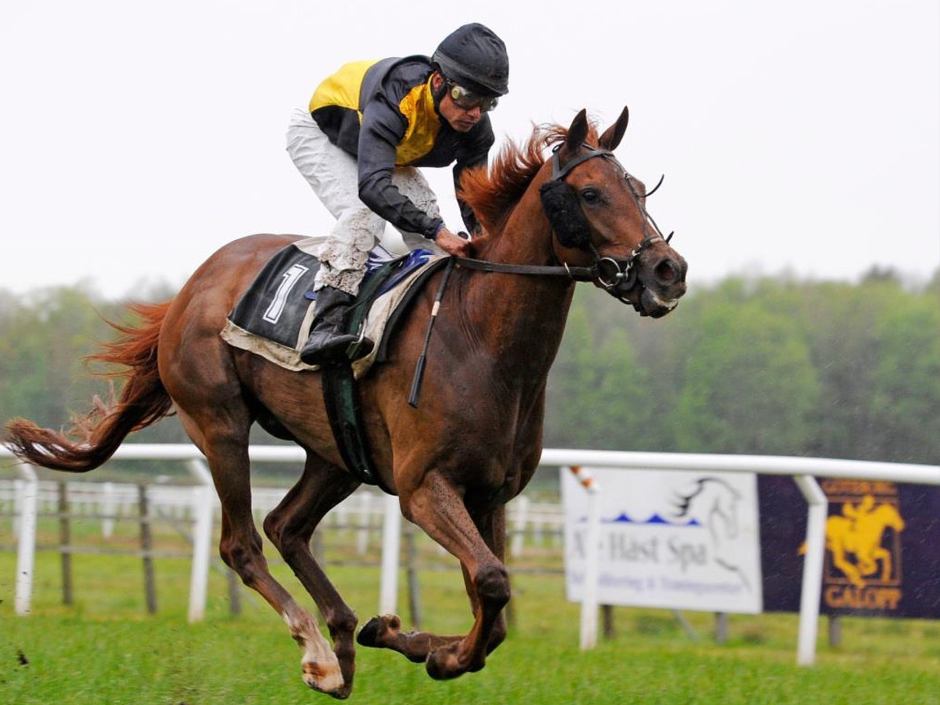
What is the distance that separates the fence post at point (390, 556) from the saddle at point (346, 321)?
2.76m

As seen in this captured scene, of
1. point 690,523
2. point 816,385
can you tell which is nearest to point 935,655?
point 690,523

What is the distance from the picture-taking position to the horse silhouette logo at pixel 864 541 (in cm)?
723

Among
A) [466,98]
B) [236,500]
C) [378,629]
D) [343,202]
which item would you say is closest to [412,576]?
[236,500]

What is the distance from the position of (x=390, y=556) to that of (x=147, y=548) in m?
2.04

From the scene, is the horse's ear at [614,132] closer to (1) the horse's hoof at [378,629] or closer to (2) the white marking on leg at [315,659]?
(1) the horse's hoof at [378,629]

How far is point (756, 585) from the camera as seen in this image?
770cm

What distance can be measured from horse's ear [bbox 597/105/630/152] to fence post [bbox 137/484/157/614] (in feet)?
17.8

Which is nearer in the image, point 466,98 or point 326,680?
point 466,98

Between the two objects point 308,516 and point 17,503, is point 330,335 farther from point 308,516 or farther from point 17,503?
point 17,503

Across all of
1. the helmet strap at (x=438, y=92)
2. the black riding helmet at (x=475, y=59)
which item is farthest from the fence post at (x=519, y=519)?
the black riding helmet at (x=475, y=59)

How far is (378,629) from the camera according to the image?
4.98m

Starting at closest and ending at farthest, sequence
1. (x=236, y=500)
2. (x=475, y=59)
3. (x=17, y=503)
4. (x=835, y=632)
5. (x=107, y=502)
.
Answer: (x=475, y=59) → (x=236, y=500) → (x=835, y=632) → (x=17, y=503) → (x=107, y=502)

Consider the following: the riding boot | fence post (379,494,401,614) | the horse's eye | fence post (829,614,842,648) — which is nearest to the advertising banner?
fence post (829,614,842,648)

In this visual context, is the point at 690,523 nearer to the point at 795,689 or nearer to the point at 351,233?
the point at 795,689
